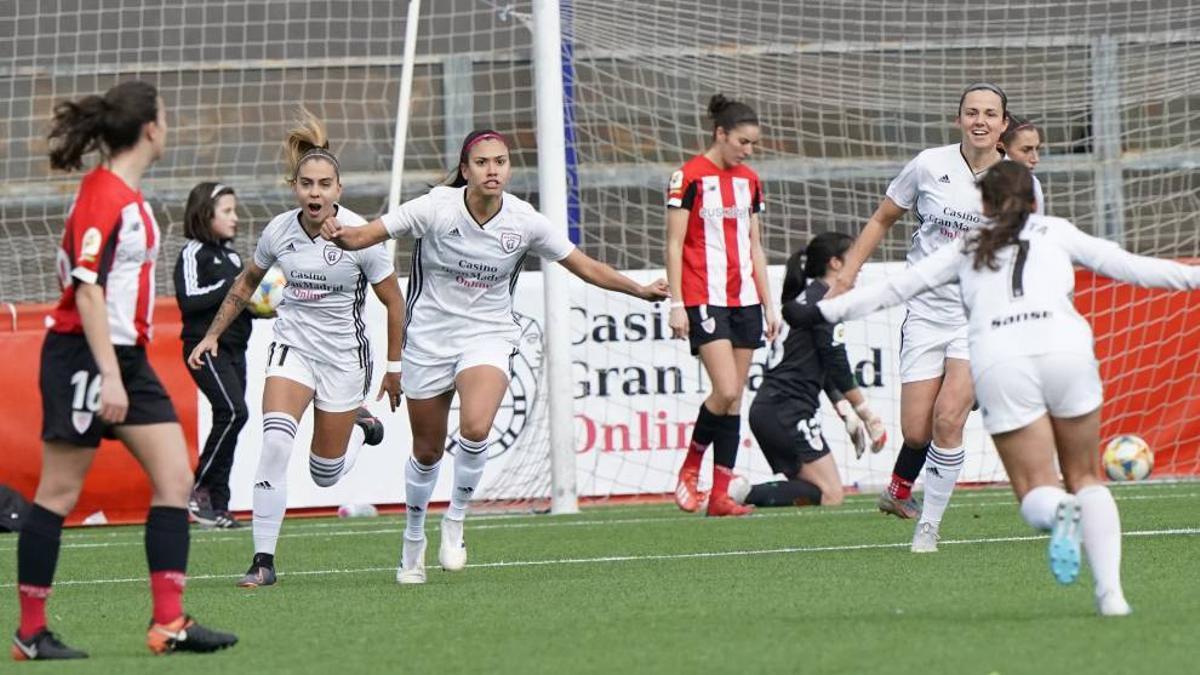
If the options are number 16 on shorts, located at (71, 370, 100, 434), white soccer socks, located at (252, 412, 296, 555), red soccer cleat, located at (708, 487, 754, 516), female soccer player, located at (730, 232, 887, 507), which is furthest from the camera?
female soccer player, located at (730, 232, 887, 507)

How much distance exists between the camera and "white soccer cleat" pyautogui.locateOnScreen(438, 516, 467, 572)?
364 inches

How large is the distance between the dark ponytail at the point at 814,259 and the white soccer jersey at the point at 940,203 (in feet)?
9.76

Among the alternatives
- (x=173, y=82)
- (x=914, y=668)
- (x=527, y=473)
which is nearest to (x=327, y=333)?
(x=914, y=668)

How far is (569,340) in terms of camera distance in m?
13.6

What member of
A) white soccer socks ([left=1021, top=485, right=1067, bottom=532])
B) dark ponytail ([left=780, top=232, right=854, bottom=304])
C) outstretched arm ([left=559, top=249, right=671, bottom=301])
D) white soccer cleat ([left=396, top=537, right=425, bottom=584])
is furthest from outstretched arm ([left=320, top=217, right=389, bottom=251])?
dark ponytail ([left=780, top=232, right=854, bottom=304])

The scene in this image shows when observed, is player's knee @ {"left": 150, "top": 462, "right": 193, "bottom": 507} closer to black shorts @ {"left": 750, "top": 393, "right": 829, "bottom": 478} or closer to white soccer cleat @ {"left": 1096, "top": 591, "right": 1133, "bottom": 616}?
white soccer cleat @ {"left": 1096, "top": 591, "right": 1133, "bottom": 616}

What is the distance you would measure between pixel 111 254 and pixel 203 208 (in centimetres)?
735

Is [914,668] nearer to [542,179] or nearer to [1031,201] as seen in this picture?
[1031,201]

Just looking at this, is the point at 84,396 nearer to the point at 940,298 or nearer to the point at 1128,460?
the point at 940,298

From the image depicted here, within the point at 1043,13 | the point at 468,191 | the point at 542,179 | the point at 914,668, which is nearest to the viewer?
the point at 914,668

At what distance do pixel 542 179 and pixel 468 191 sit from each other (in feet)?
15.3

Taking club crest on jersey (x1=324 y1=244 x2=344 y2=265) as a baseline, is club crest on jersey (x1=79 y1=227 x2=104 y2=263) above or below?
above

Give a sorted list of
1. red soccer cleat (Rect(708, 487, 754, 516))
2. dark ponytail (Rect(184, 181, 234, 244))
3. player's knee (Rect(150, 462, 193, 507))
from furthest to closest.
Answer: dark ponytail (Rect(184, 181, 234, 244)) < red soccer cleat (Rect(708, 487, 754, 516)) < player's knee (Rect(150, 462, 193, 507))

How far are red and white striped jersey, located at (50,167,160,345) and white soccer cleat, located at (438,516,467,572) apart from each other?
3.06 meters
